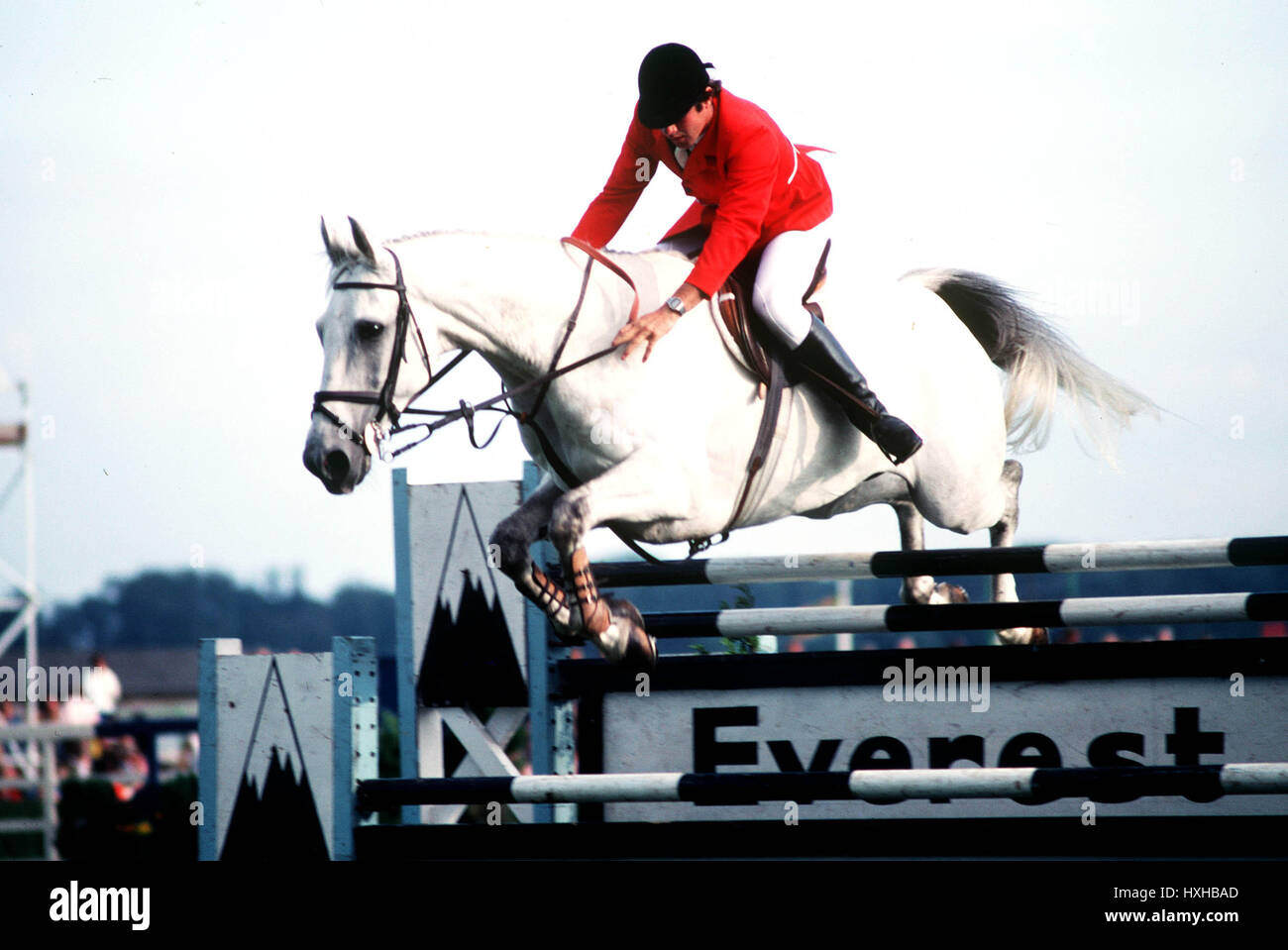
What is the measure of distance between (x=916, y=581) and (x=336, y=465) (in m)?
1.95

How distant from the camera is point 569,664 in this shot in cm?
357

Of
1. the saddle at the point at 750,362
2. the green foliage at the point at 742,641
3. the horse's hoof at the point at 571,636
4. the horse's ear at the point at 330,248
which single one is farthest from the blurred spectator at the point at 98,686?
the saddle at the point at 750,362

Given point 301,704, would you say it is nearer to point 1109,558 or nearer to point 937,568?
point 937,568

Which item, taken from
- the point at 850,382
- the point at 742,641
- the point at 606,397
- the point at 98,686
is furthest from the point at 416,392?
the point at 98,686

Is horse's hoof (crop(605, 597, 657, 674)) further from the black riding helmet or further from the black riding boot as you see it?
the black riding helmet

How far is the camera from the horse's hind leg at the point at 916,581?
4055 mm

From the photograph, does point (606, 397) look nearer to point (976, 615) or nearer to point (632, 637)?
point (632, 637)

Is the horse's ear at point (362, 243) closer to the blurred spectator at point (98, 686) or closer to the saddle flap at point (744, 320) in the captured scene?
the saddle flap at point (744, 320)

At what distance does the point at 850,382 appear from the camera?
3.37 metres

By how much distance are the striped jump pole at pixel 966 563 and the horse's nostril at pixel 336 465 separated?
720 millimetres

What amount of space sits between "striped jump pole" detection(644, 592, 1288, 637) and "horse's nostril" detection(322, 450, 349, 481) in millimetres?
862

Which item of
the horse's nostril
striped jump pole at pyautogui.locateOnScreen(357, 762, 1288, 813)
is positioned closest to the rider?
the horse's nostril
